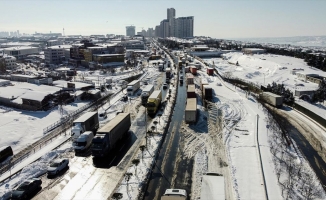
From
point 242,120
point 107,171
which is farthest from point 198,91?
point 107,171

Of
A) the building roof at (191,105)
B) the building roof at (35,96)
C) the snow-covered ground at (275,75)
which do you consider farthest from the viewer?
the snow-covered ground at (275,75)

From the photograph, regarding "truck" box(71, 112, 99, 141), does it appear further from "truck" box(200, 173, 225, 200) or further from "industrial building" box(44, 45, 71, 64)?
"industrial building" box(44, 45, 71, 64)

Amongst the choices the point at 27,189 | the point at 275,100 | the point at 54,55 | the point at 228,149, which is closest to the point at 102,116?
the point at 27,189

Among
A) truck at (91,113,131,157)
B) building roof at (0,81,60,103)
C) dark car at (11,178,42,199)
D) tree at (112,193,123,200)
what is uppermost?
building roof at (0,81,60,103)

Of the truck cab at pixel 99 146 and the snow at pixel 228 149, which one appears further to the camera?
the truck cab at pixel 99 146

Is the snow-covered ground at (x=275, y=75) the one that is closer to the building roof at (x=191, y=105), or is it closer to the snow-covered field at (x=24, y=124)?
the building roof at (x=191, y=105)

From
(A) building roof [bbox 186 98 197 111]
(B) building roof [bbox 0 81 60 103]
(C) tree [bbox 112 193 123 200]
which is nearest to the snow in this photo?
(C) tree [bbox 112 193 123 200]

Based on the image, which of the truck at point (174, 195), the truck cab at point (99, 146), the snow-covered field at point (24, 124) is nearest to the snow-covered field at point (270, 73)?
the snow-covered field at point (24, 124)
